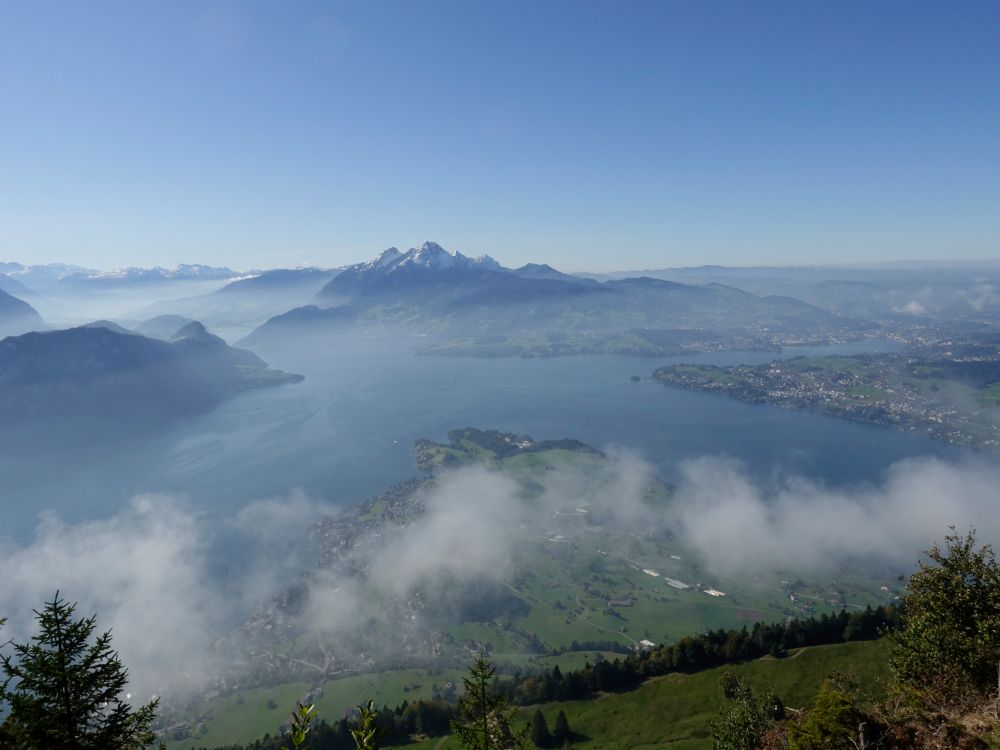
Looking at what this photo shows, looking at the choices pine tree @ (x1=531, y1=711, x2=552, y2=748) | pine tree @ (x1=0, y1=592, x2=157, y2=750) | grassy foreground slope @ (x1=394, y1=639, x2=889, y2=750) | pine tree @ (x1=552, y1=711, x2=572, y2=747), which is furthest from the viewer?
pine tree @ (x1=552, y1=711, x2=572, y2=747)

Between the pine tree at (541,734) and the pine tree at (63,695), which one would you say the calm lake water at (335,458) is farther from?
the pine tree at (63,695)

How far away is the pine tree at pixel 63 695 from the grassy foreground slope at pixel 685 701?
3966 cm

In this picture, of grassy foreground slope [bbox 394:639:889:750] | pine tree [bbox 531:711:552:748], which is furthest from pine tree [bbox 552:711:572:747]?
grassy foreground slope [bbox 394:639:889:750]

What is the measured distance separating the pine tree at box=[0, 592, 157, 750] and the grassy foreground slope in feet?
130

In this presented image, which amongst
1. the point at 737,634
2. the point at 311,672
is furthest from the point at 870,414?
the point at 311,672

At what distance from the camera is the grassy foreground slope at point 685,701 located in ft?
142

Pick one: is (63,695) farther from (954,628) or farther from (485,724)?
(954,628)

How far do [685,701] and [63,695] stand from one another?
51.2 metres

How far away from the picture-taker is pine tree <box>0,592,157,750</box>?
1000cm

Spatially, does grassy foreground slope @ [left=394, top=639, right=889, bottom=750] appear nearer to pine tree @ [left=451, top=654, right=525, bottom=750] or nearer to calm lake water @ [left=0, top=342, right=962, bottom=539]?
pine tree @ [left=451, top=654, right=525, bottom=750]

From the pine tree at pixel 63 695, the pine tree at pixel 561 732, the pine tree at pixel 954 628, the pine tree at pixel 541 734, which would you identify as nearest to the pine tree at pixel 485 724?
the pine tree at pixel 63 695

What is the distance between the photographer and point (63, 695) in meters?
10.5

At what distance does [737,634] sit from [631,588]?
143 feet

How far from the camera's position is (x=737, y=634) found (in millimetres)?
53875
